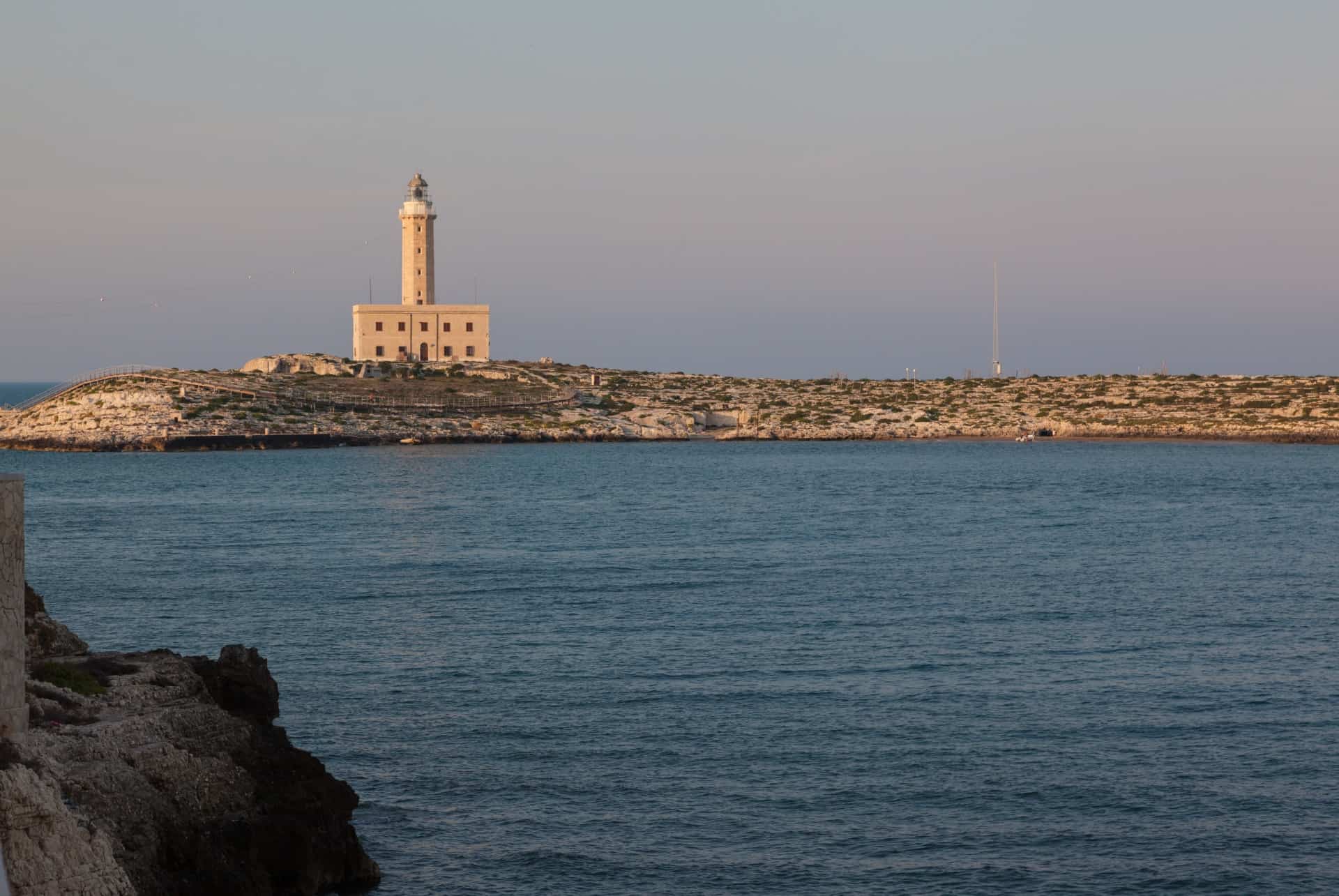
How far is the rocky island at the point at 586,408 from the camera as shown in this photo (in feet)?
344

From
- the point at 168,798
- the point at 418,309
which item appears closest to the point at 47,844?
the point at 168,798

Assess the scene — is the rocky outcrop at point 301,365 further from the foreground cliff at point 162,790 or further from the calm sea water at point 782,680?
the foreground cliff at point 162,790

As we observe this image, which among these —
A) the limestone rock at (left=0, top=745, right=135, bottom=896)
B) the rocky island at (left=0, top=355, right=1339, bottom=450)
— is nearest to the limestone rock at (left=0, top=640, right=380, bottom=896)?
the limestone rock at (left=0, top=745, right=135, bottom=896)

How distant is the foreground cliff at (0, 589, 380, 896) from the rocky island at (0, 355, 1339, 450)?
8652cm

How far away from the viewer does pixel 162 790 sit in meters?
15.1

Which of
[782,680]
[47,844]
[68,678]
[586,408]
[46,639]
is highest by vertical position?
[586,408]

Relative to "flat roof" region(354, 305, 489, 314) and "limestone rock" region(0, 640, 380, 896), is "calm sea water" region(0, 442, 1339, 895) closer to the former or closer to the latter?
"limestone rock" region(0, 640, 380, 896)

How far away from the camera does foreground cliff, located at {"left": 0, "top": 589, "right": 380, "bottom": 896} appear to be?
516 inches

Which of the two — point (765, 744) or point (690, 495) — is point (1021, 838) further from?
point (690, 495)

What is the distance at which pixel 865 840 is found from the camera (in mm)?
17484

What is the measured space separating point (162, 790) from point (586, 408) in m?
106

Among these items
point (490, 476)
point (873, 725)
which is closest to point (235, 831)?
point (873, 725)

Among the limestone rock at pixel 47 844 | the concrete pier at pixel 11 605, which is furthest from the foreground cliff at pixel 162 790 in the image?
the concrete pier at pixel 11 605

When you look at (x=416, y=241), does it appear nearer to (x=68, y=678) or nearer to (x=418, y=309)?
(x=418, y=309)
